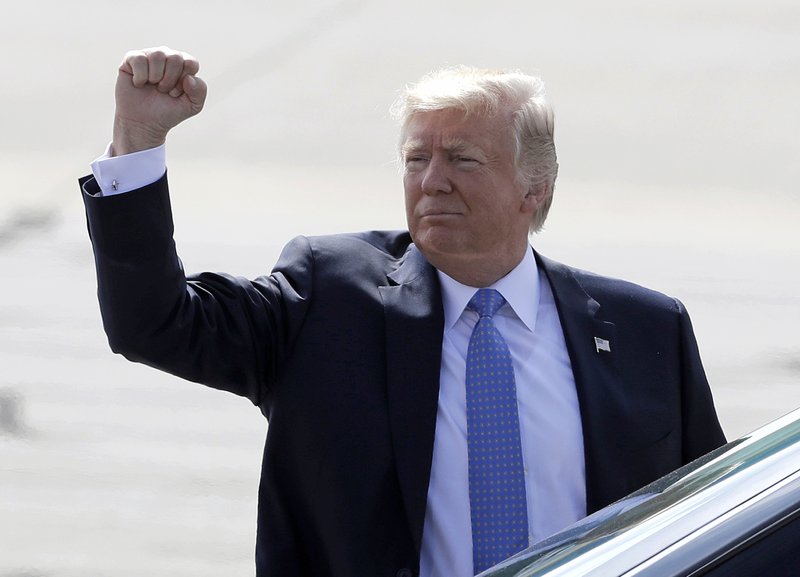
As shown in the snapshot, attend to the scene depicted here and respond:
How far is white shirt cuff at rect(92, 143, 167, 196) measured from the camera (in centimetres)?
217

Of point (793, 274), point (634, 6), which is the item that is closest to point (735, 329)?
point (793, 274)

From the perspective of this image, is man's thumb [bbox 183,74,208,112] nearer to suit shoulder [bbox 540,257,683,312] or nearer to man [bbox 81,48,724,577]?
man [bbox 81,48,724,577]

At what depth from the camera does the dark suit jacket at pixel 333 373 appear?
2.17m

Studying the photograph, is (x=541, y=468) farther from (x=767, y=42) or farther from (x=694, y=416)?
A: (x=767, y=42)

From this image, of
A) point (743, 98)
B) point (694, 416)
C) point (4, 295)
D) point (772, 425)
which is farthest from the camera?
point (743, 98)

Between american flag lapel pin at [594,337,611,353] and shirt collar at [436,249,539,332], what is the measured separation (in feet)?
0.38

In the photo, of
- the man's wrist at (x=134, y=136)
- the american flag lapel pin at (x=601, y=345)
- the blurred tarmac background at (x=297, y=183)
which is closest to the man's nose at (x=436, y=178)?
the american flag lapel pin at (x=601, y=345)

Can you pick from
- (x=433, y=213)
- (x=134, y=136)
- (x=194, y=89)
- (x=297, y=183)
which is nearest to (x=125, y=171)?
(x=134, y=136)

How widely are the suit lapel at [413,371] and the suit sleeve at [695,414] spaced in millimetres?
497

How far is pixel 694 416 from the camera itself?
2600 millimetres

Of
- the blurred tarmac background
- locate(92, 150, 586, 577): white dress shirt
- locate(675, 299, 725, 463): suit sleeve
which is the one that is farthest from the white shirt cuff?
the blurred tarmac background

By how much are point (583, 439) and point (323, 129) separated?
2.72 metres

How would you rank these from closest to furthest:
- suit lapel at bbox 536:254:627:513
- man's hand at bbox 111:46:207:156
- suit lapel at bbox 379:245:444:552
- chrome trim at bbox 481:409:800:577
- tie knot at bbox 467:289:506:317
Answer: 1. chrome trim at bbox 481:409:800:577
2. man's hand at bbox 111:46:207:156
3. suit lapel at bbox 379:245:444:552
4. suit lapel at bbox 536:254:627:513
5. tie knot at bbox 467:289:506:317

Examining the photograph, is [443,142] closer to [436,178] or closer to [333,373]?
[436,178]
